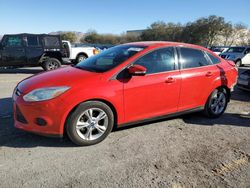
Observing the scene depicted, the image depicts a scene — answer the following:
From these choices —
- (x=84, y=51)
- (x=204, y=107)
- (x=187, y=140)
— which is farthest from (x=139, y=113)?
(x=84, y=51)

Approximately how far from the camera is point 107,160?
355cm

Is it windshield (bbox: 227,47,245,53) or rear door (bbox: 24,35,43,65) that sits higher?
rear door (bbox: 24,35,43,65)

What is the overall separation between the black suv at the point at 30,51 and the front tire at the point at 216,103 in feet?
29.5

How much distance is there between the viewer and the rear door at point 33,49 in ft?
40.4

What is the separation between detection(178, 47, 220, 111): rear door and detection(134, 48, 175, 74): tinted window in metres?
0.23

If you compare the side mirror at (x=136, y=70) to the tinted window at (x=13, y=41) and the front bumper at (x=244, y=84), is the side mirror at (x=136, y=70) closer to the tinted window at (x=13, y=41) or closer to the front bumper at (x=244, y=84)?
the front bumper at (x=244, y=84)

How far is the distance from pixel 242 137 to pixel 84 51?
1240 cm

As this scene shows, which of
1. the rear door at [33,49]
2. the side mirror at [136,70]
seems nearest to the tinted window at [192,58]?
the side mirror at [136,70]

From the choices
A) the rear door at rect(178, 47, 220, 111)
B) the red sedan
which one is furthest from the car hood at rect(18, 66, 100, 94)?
the rear door at rect(178, 47, 220, 111)

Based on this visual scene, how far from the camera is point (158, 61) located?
15.0 ft

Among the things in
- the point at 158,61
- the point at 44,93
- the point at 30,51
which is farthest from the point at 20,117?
the point at 30,51

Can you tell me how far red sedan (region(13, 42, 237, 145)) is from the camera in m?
3.71

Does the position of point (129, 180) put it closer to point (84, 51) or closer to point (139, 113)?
point (139, 113)

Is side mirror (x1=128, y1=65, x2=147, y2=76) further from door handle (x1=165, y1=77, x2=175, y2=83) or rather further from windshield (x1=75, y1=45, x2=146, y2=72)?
door handle (x1=165, y1=77, x2=175, y2=83)
